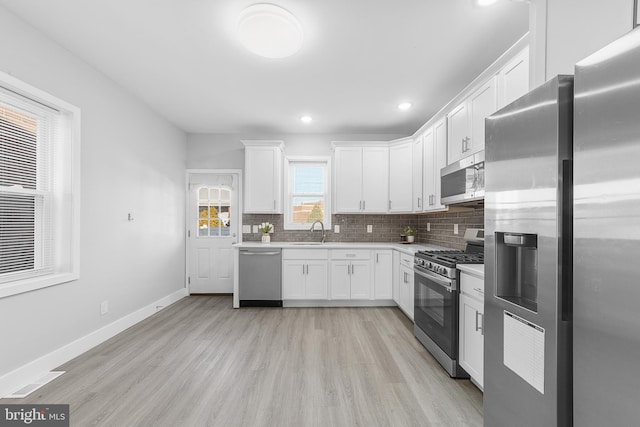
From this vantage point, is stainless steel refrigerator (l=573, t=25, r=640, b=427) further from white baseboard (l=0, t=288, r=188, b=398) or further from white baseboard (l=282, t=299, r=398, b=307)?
white baseboard (l=282, t=299, r=398, b=307)

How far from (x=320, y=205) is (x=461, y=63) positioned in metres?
2.87

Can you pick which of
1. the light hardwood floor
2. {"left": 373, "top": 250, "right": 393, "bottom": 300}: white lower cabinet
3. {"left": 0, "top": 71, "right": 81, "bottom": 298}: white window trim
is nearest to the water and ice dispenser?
the light hardwood floor

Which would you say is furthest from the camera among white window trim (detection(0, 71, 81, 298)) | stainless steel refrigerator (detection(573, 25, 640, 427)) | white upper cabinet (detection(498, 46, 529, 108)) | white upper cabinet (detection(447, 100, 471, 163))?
white upper cabinet (detection(447, 100, 471, 163))

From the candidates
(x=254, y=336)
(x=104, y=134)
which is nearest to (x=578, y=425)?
(x=254, y=336)

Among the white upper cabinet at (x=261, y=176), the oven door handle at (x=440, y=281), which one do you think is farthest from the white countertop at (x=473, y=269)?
the white upper cabinet at (x=261, y=176)

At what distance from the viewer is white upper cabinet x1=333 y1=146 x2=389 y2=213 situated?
4.62m

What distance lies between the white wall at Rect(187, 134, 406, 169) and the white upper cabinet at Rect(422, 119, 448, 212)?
1417mm

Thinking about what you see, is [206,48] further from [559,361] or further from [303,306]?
[303,306]

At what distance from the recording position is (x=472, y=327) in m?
2.18

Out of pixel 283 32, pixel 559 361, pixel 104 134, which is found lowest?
pixel 559 361

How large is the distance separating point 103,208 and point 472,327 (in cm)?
359

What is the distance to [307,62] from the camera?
9.08 feet

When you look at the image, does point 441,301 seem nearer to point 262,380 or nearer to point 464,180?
point 464,180

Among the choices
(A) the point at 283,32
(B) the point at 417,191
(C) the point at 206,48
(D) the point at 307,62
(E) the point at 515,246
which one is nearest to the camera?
(E) the point at 515,246
